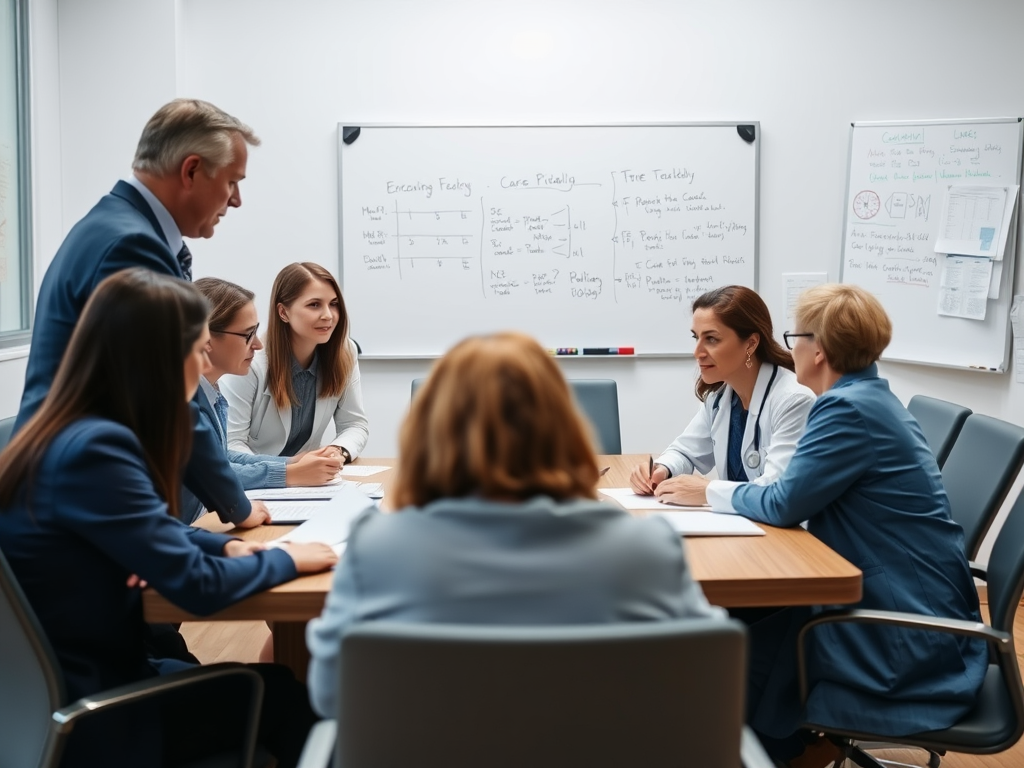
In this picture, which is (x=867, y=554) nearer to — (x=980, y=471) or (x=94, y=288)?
(x=980, y=471)

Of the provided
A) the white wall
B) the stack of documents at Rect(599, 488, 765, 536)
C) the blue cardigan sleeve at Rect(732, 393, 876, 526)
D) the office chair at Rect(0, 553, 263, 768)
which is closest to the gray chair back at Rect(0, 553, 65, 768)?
the office chair at Rect(0, 553, 263, 768)

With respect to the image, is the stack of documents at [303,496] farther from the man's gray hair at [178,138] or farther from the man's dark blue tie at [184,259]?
the man's gray hair at [178,138]

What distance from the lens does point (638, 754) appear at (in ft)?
3.30

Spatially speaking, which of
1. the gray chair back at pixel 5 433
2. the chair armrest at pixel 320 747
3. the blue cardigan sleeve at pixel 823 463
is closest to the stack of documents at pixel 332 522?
the chair armrest at pixel 320 747

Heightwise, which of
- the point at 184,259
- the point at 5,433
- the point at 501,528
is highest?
the point at 184,259

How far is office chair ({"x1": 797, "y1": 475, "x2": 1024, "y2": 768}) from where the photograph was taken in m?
1.72

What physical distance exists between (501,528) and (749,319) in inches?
67.6

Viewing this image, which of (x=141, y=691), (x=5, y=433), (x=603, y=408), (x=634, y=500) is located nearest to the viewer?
(x=141, y=691)

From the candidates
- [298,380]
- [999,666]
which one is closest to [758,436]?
[999,666]

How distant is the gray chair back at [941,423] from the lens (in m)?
2.62

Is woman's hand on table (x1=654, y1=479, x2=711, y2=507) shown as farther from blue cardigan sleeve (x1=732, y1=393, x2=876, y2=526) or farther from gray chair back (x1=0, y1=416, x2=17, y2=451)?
gray chair back (x1=0, y1=416, x2=17, y2=451)

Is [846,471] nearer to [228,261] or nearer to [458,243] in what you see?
[458,243]

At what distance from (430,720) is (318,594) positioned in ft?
2.01

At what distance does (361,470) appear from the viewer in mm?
2766
